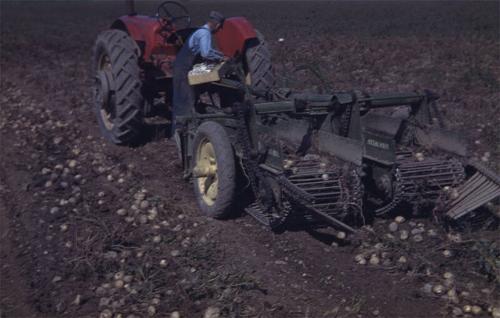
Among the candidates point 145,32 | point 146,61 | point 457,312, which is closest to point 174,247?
point 457,312

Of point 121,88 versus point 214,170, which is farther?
point 121,88

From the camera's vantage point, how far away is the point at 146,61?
26.3ft

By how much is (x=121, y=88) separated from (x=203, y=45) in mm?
1184

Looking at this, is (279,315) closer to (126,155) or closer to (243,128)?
(243,128)

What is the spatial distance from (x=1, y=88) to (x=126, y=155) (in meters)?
5.73

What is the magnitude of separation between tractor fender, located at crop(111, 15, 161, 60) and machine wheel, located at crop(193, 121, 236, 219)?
7.43 feet

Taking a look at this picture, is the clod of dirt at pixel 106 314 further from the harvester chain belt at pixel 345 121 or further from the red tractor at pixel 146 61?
the red tractor at pixel 146 61

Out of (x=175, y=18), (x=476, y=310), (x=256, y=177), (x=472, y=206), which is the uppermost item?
(x=175, y=18)

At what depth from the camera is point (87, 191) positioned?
22.0 ft

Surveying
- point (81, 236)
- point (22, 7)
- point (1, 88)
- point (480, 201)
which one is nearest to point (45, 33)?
point (1, 88)

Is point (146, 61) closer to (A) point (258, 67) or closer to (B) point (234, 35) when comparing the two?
(B) point (234, 35)

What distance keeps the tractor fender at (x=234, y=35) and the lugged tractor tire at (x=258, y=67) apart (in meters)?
0.11

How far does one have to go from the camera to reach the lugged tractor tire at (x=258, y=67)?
25.1ft

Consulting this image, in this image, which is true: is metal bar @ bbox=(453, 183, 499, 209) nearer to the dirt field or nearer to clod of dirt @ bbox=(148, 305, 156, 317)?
the dirt field
